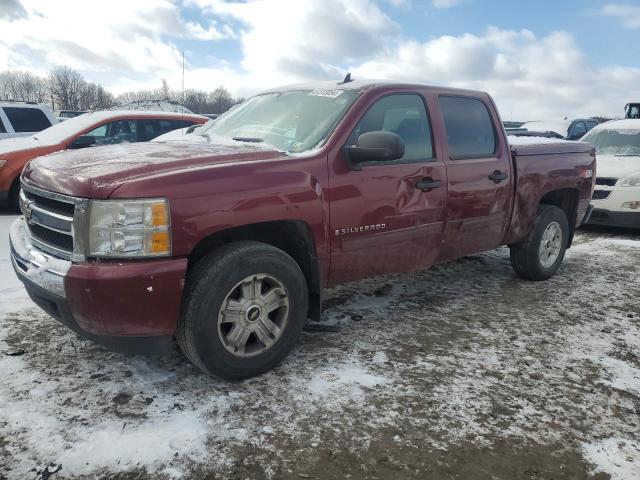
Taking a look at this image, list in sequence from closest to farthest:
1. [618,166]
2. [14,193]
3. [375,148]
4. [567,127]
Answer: [375,148] → [14,193] → [618,166] → [567,127]

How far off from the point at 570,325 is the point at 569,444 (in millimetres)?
1745

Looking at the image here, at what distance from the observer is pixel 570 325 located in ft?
13.2

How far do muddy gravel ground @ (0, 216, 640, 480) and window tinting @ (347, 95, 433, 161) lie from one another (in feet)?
4.37

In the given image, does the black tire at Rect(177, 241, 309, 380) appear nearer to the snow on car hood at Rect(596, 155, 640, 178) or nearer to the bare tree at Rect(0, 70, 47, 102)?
the snow on car hood at Rect(596, 155, 640, 178)

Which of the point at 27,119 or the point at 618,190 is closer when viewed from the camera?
the point at 618,190

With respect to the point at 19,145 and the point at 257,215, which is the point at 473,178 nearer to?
the point at 257,215

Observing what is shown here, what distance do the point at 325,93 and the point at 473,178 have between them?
4.48 feet

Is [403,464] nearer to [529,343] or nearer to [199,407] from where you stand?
[199,407]

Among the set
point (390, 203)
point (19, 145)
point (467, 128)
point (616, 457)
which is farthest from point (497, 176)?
point (19, 145)

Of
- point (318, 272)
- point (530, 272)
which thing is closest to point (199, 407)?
point (318, 272)

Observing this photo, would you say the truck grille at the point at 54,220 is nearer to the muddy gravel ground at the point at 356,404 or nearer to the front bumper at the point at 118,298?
the front bumper at the point at 118,298

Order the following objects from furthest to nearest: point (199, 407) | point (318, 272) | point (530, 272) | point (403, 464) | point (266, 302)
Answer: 1. point (530, 272)
2. point (318, 272)
3. point (266, 302)
4. point (199, 407)
5. point (403, 464)

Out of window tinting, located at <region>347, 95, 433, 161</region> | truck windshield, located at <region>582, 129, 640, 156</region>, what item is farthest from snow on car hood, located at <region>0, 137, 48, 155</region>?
truck windshield, located at <region>582, 129, 640, 156</region>

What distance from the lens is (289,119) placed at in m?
3.62
